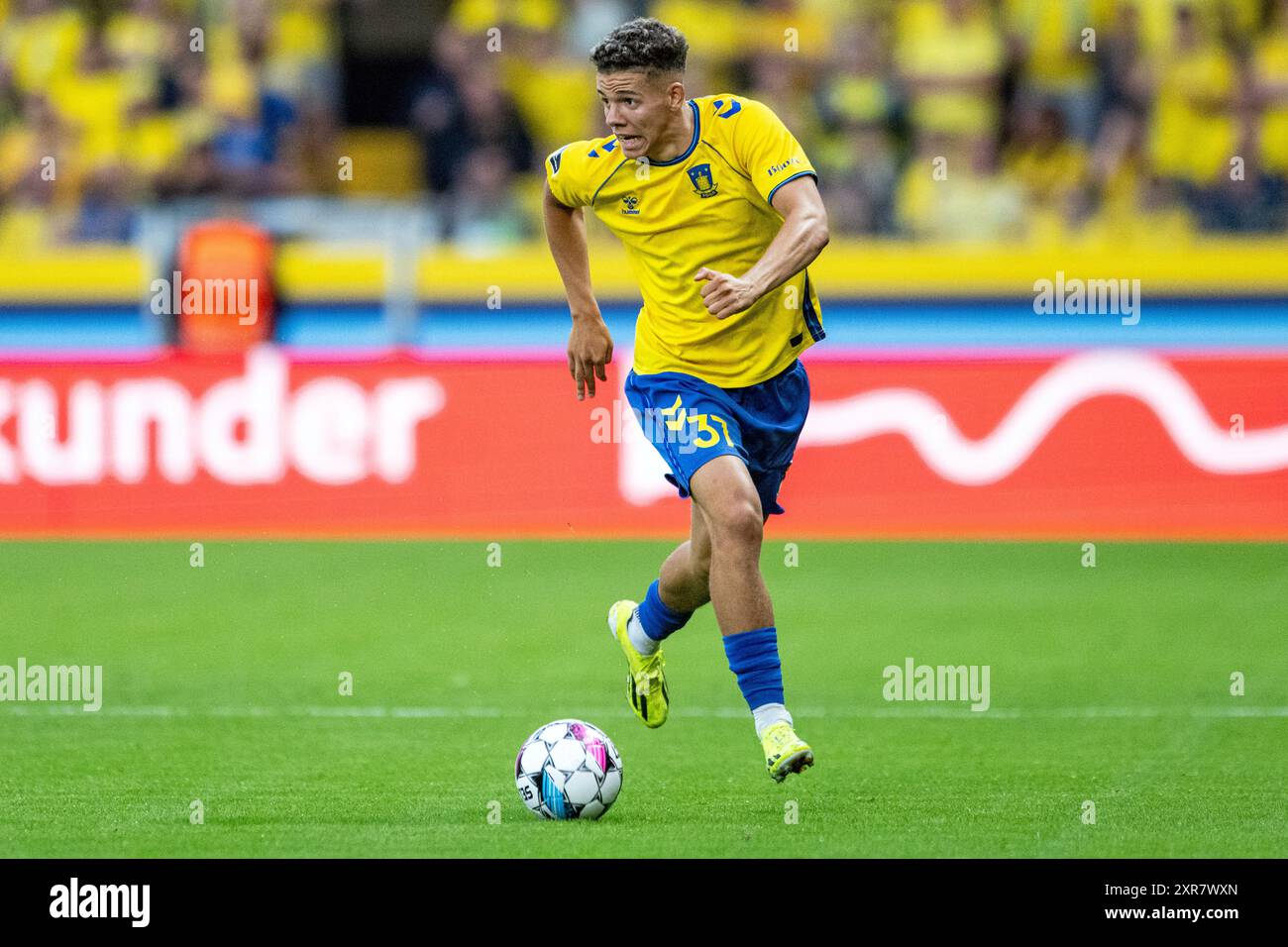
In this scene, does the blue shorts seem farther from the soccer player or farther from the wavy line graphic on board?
the wavy line graphic on board

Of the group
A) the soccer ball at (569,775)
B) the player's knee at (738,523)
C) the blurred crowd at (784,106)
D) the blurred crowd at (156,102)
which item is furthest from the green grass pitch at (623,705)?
the blurred crowd at (156,102)

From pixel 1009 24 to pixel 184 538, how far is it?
7.72 meters

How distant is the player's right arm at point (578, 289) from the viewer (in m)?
7.51

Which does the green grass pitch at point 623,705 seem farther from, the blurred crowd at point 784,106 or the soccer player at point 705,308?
the blurred crowd at point 784,106

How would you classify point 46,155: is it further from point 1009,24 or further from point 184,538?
point 1009,24

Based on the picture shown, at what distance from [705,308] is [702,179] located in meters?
0.42

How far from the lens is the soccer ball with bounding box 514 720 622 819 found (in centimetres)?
661

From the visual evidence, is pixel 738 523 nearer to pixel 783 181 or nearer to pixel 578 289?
pixel 783 181

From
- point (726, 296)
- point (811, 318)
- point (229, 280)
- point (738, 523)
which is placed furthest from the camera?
point (229, 280)

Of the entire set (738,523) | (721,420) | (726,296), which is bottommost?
(738,523)

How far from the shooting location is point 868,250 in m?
15.1

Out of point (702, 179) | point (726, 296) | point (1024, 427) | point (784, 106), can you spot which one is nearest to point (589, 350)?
point (702, 179)

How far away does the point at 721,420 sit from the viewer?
713 cm

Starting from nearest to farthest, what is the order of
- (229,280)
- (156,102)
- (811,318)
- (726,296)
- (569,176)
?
(726,296) < (569,176) < (811,318) < (229,280) < (156,102)
